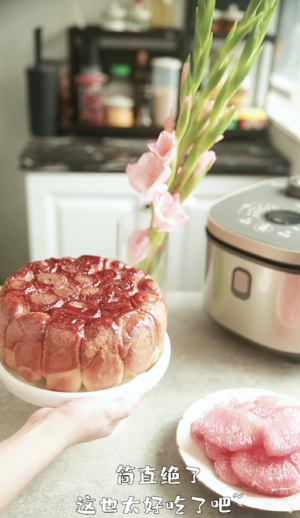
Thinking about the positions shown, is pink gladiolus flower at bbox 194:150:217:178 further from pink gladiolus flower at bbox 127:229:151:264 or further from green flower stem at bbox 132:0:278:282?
pink gladiolus flower at bbox 127:229:151:264

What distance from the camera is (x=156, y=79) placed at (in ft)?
6.89

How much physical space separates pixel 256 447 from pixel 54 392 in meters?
0.26

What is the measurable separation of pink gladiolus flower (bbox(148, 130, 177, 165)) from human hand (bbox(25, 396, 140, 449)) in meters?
0.35

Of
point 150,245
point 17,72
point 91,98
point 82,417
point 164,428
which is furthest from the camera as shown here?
point 17,72

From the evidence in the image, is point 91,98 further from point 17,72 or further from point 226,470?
point 226,470

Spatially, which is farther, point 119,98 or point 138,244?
point 119,98

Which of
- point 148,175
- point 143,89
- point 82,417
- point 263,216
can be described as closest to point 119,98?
point 143,89

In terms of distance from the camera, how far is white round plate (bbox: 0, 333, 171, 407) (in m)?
0.60

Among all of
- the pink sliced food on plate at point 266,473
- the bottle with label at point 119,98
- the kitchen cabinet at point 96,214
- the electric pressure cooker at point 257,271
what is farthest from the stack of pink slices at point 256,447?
the bottle with label at point 119,98

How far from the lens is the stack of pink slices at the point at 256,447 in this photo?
0.60 m

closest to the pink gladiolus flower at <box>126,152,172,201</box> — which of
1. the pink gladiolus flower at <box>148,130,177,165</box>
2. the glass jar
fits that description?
the pink gladiolus flower at <box>148,130,177,165</box>

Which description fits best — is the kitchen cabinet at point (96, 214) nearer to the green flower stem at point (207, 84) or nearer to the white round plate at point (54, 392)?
the green flower stem at point (207, 84)

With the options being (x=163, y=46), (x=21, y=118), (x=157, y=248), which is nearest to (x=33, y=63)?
(x=21, y=118)

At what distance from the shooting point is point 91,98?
2.13 m
